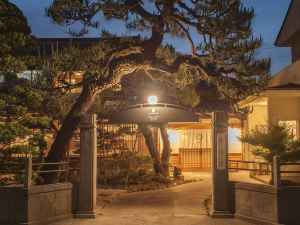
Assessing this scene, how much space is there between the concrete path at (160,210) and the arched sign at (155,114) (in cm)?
275

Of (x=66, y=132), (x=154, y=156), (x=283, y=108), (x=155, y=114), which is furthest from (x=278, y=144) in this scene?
(x=154, y=156)

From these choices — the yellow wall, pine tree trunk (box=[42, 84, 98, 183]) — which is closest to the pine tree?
pine tree trunk (box=[42, 84, 98, 183])

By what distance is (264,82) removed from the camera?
11516 millimetres

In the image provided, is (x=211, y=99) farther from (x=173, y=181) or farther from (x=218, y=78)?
(x=218, y=78)

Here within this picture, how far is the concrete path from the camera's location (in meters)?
10.6

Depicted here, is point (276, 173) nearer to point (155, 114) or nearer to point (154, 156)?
point (155, 114)

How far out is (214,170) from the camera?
11.2m

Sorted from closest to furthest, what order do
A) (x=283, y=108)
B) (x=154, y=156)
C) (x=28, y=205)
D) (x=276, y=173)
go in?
(x=276, y=173), (x=28, y=205), (x=283, y=108), (x=154, y=156)

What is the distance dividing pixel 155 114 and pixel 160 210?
9.67ft

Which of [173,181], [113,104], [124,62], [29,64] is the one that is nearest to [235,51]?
[124,62]

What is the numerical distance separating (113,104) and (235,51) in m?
6.74

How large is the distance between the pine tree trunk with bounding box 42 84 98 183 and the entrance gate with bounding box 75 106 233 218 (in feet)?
2.69

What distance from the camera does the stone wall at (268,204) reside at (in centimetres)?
976

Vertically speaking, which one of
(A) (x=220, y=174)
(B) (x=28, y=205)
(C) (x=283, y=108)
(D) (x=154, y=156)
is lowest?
(B) (x=28, y=205)
